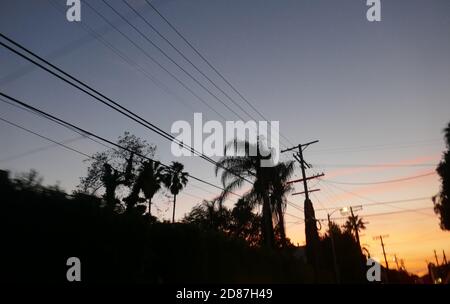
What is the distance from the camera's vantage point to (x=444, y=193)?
A: 1339 inches

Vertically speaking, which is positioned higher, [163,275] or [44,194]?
[44,194]

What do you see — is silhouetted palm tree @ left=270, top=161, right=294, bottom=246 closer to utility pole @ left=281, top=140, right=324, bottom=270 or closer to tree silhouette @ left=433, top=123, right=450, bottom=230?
utility pole @ left=281, top=140, right=324, bottom=270

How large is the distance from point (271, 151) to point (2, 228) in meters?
20.6

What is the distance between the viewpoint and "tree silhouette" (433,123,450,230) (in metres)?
33.0

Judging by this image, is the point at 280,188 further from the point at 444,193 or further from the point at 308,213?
the point at 444,193

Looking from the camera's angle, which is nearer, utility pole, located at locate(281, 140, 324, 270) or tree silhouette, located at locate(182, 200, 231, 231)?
utility pole, located at locate(281, 140, 324, 270)

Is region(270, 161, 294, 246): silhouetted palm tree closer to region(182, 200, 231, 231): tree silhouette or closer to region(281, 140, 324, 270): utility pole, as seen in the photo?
region(281, 140, 324, 270): utility pole

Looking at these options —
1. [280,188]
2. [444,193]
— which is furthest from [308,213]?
Answer: [444,193]

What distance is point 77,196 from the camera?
8594 mm

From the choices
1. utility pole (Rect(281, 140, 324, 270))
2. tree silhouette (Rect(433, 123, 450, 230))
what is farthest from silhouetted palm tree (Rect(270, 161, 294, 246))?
tree silhouette (Rect(433, 123, 450, 230))

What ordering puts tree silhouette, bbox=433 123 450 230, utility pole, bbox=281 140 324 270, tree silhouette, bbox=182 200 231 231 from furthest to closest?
tree silhouette, bbox=182 200 231 231
tree silhouette, bbox=433 123 450 230
utility pole, bbox=281 140 324 270

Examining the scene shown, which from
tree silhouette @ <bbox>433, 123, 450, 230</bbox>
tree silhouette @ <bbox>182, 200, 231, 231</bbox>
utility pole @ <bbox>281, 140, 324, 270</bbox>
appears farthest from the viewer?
tree silhouette @ <bbox>182, 200, 231, 231</bbox>

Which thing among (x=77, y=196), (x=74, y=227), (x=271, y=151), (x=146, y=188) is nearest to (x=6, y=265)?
(x=74, y=227)
